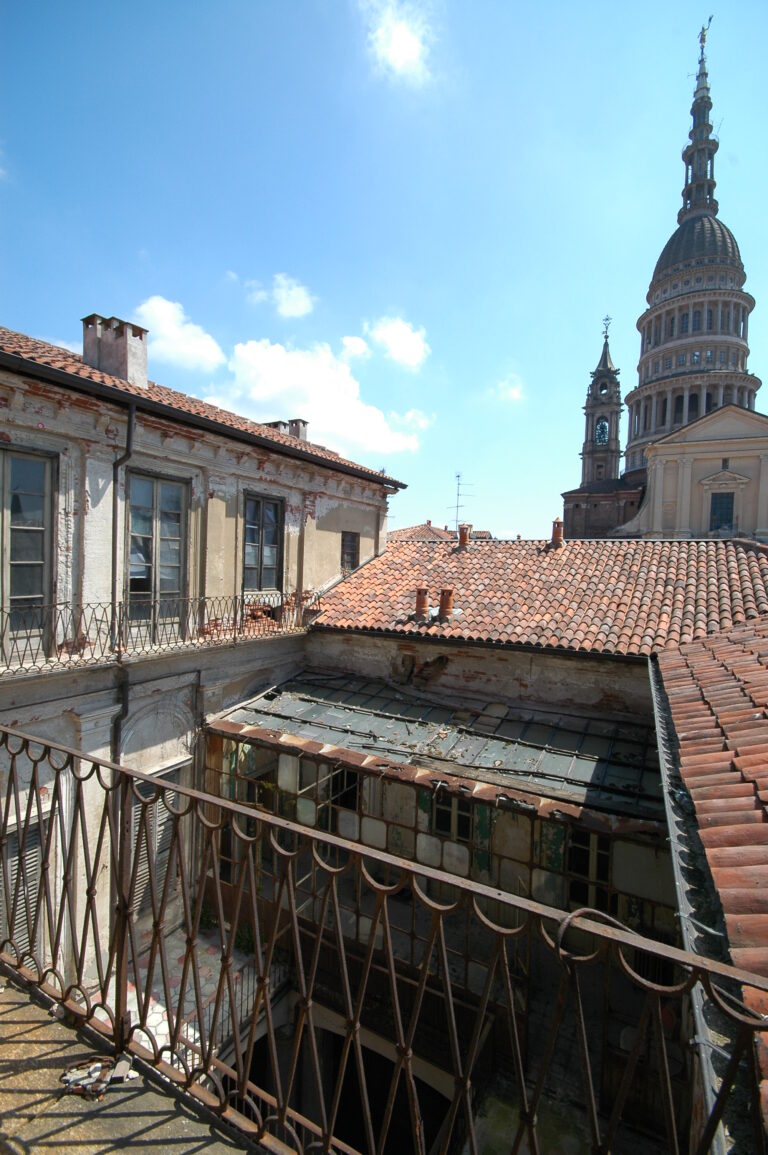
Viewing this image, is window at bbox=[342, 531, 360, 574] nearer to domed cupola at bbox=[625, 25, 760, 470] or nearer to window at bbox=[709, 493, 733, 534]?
window at bbox=[709, 493, 733, 534]

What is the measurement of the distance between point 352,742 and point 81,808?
619 cm

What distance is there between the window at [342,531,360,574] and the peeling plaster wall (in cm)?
263

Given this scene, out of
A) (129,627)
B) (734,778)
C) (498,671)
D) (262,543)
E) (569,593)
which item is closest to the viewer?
(734,778)

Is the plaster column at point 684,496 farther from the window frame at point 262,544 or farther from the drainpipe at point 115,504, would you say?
the drainpipe at point 115,504

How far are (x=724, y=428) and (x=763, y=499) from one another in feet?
12.7

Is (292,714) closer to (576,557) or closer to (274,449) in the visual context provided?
(274,449)

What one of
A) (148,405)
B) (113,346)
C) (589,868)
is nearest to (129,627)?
(148,405)

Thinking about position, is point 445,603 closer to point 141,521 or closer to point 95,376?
point 141,521

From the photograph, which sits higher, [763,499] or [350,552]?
[763,499]

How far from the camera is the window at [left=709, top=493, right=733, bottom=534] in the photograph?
2786cm

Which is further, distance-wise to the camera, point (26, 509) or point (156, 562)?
point (156, 562)

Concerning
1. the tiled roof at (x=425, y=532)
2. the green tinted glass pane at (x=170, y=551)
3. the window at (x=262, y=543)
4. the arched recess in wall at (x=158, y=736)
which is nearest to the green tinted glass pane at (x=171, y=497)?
the green tinted glass pane at (x=170, y=551)

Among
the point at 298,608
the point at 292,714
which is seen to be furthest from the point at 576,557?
the point at 292,714

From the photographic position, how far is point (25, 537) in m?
7.49
